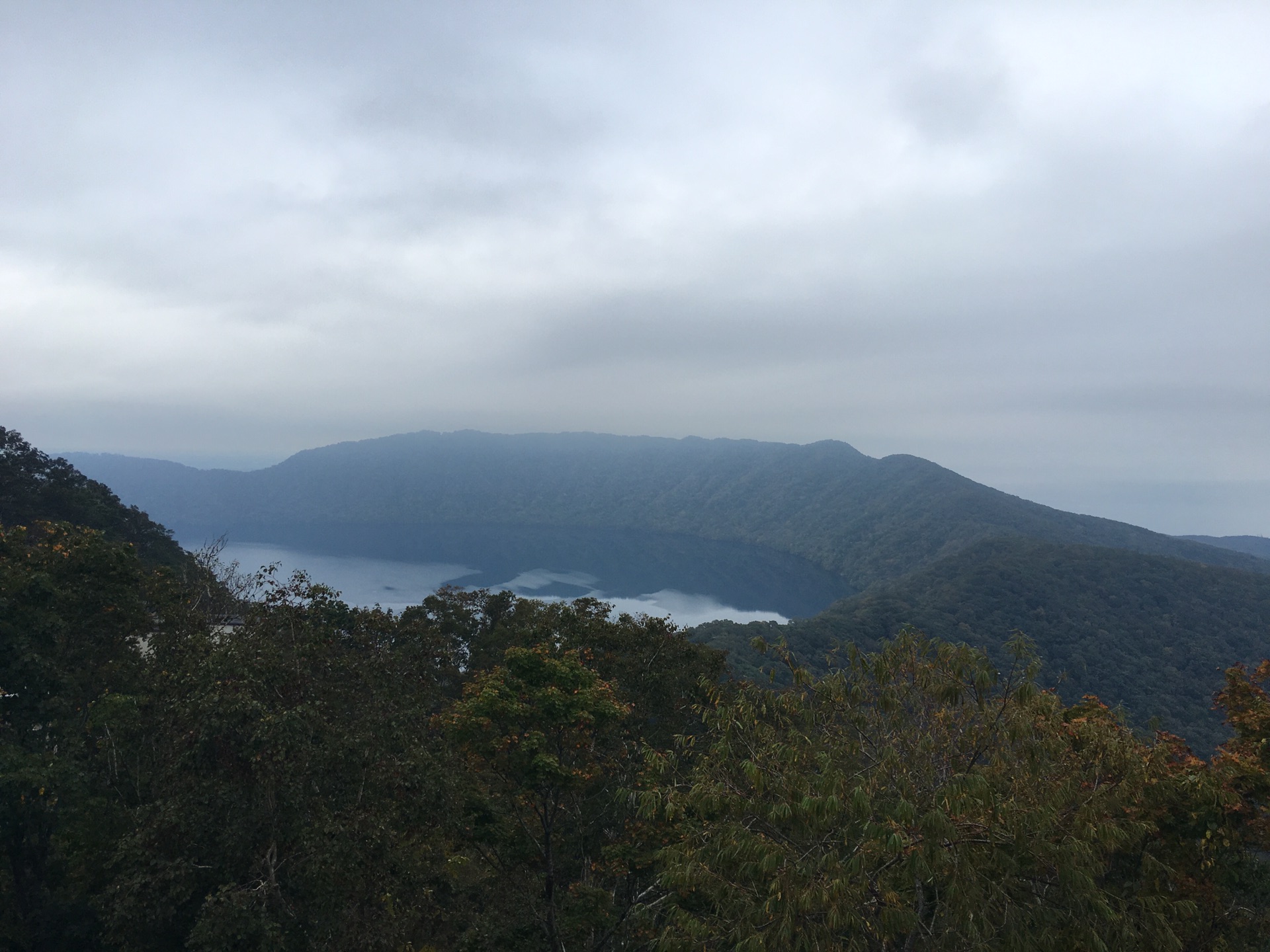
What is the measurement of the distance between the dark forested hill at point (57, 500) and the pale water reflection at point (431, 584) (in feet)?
140

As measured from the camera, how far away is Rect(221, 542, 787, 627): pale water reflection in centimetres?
8644

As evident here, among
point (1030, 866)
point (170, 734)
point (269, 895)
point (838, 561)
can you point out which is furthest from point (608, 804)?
point (838, 561)

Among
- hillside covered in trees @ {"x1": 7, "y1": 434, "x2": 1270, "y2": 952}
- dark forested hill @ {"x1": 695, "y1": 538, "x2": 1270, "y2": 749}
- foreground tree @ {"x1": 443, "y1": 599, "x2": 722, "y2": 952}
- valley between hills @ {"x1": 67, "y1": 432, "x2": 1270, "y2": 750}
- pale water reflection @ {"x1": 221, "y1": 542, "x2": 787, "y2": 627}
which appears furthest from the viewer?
pale water reflection @ {"x1": 221, "y1": 542, "x2": 787, "y2": 627}

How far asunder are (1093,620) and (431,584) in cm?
9086

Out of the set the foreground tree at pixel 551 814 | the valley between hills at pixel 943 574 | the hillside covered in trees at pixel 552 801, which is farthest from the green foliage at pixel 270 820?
the valley between hills at pixel 943 574

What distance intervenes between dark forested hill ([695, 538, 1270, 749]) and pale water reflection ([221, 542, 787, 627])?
55.3 ft

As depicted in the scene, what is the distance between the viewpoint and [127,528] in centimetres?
3031

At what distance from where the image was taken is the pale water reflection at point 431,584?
284ft

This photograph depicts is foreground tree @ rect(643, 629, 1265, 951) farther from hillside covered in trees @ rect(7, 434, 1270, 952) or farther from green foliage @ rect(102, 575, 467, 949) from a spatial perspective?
green foliage @ rect(102, 575, 467, 949)

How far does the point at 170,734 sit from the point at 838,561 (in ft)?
535

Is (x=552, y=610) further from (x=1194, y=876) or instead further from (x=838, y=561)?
(x=838, y=561)

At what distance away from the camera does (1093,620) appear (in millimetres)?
88062

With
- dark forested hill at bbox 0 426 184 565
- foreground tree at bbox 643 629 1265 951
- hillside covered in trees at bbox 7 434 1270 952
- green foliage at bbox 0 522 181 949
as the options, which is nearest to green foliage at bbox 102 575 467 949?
hillside covered in trees at bbox 7 434 1270 952

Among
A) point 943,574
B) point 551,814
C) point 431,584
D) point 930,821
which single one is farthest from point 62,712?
point 943,574
